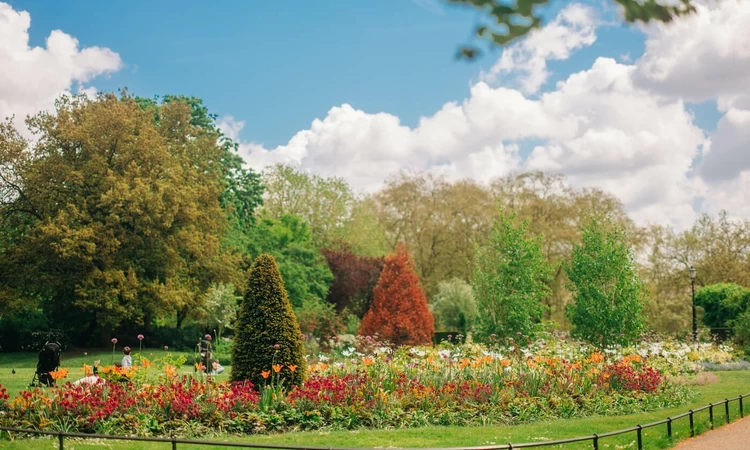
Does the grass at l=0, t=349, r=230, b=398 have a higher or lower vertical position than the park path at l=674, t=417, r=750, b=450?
lower

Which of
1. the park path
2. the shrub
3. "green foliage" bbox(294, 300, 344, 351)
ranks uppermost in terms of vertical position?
Result: the shrub

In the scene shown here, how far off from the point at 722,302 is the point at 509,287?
50.5 feet

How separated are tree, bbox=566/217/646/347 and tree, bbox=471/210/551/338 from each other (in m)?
1.49

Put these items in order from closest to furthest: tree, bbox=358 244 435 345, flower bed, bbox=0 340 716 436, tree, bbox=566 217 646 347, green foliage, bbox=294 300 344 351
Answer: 1. flower bed, bbox=0 340 716 436
2. tree, bbox=566 217 646 347
3. tree, bbox=358 244 435 345
4. green foliage, bbox=294 300 344 351

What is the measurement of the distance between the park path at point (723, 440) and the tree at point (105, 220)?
24.4 m

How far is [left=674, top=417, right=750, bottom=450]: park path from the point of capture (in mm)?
10797

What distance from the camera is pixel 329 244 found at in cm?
5016

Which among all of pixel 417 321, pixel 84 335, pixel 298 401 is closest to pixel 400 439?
pixel 298 401

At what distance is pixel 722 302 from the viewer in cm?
3538

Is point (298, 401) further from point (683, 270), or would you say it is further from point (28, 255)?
point (683, 270)

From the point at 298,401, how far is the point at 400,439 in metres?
2.20

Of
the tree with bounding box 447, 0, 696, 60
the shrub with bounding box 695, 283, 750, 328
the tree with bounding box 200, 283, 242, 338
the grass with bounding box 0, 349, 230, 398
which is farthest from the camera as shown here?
the shrub with bounding box 695, 283, 750, 328

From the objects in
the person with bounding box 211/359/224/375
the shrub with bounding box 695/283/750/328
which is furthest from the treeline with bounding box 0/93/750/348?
the person with bounding box 211/359/224/375

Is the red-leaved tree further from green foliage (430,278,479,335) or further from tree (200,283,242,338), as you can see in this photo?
tree (200,283,242,338)
